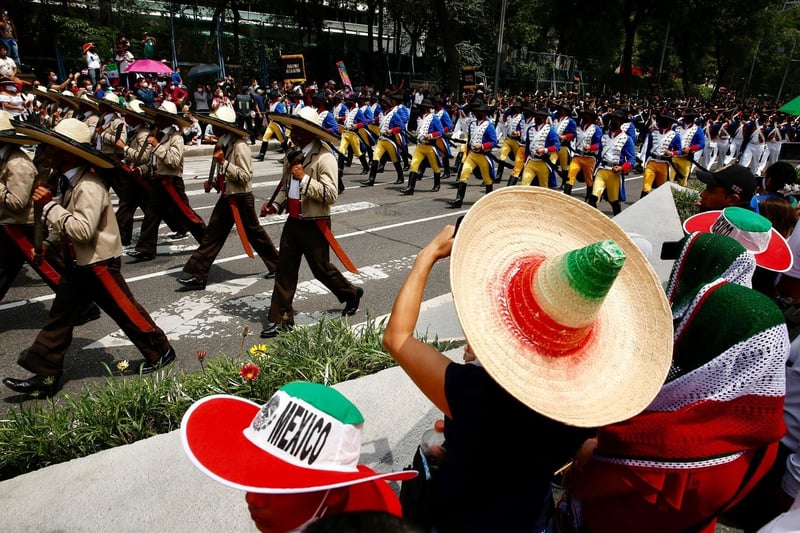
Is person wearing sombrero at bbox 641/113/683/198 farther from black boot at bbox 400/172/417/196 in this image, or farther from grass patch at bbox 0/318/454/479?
grass patch at bbox 0/318/454/479

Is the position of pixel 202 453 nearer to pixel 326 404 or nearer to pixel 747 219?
pixel 326 404

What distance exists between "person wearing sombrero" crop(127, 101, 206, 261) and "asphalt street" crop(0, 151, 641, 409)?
0.31 m

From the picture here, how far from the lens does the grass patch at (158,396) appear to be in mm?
2965

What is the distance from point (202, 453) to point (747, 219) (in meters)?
2.74

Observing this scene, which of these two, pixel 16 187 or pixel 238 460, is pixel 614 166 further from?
pixel 238 460

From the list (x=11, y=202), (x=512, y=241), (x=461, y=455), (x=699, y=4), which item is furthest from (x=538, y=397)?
(x=699, y=4)

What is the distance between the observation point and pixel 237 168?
6113 millimetres

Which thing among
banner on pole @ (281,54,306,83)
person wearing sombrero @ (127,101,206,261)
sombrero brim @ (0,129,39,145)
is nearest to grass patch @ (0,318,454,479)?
sombrero brim @ (0,129,39,145)

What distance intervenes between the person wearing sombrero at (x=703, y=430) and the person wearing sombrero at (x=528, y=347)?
0.99 ft

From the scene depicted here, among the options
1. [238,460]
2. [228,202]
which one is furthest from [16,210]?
[238,460]

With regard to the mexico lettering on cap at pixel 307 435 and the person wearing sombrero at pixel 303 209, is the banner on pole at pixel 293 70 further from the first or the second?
the mexico lettering on cap at pixel 307 435

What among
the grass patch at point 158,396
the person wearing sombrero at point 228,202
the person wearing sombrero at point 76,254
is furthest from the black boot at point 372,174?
the grass patch at point 158,396

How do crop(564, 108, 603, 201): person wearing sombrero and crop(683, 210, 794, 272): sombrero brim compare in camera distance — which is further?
crop(564, 108, 603, 201): person wearing sombrero

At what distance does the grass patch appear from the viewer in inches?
117
